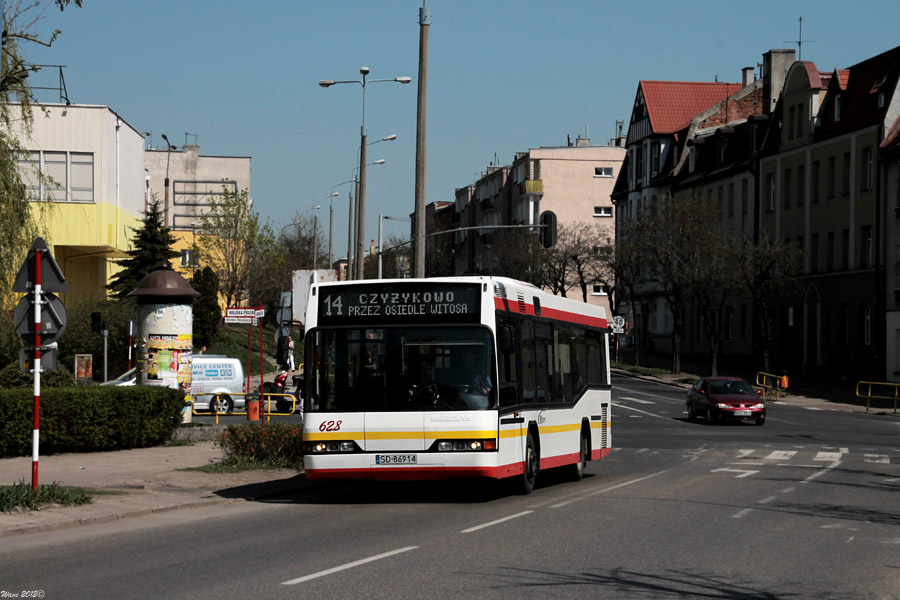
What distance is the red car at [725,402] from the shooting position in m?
39.5

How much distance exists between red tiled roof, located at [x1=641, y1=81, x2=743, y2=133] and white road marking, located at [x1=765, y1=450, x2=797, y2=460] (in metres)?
60.3

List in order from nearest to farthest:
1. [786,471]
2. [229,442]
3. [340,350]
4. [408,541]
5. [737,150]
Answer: [408,541] → [340,350] → [229,442] → [786,471] → [737,150]

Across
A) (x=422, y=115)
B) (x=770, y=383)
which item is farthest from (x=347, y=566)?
(x=770, y=383)

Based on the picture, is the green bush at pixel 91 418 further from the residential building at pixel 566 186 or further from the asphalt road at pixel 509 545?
the residential building at pixel 566 186

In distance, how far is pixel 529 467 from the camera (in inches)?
687

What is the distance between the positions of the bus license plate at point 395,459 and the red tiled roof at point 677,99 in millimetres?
73498

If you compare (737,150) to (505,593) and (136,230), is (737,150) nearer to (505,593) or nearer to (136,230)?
(136,230)

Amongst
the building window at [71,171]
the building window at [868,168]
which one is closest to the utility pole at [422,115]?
the building window at [71,171]

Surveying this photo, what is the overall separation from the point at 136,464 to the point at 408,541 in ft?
33.0

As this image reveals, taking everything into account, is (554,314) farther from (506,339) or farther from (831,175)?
(831,175)

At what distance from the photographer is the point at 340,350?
1611 centimetres

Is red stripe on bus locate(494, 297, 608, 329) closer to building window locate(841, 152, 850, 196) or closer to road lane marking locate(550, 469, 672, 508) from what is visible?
road lane marking locate(550, 469, 672, 508)

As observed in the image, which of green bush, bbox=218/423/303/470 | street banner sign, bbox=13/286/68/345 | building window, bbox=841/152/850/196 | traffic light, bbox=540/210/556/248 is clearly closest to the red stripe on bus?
green bush, bbox=218/423/303/470

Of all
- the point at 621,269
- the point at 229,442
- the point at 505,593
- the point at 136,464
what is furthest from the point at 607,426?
the point at 621,269
